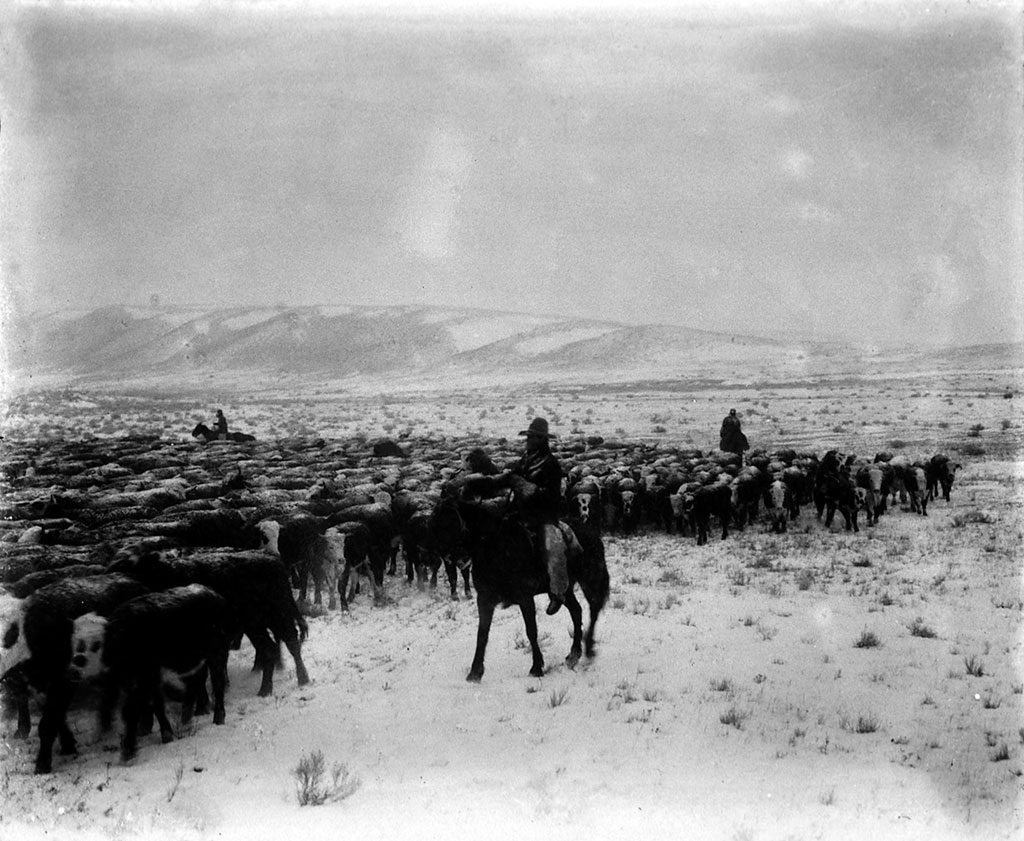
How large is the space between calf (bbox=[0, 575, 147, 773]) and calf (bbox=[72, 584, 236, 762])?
0.38 feet

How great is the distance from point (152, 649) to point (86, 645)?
434mm

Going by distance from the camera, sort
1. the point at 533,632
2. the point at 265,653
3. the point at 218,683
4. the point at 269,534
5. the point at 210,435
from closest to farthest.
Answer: the point at 218,683 < the point at 265,653 < the point at 533,632 < the point at 269,534 < the point at 210,435

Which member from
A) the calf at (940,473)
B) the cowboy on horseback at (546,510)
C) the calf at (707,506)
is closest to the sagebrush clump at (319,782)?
the cowboy on horseback at (546,510)

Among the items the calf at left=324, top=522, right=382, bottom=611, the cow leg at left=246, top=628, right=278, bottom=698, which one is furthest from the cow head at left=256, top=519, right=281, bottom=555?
the cow leg at left=246, top=628, right=278, bottom=698

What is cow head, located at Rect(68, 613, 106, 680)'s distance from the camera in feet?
17.4

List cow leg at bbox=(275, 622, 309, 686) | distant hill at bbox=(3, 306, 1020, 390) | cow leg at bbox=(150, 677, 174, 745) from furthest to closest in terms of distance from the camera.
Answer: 1. distant hill at bbox=(3, 306, 1020, 390)
2. cow leg at bbox=(275, 622, 309, 686)
3. cow leg at bbox=(150, 677, 174, 745)

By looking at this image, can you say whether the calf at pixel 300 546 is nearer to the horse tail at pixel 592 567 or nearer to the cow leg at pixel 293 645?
the cow leg at pixel 293 645

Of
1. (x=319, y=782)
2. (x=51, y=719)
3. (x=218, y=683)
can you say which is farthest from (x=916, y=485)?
(x=51, y=719)

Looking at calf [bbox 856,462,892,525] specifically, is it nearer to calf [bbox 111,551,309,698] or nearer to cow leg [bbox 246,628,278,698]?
calf [bbox 111,551,309,698]

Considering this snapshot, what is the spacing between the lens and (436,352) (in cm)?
6294

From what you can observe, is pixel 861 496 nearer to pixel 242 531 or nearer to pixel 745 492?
pixel 745 492

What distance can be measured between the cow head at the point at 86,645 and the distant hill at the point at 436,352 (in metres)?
32.0

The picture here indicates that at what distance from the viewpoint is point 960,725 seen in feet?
19.6

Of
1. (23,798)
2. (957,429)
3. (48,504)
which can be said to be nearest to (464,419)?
(957,429)
